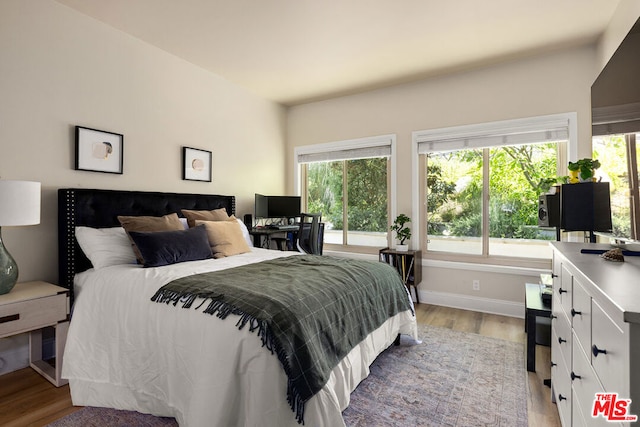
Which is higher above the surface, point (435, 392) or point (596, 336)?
point (596, 336)

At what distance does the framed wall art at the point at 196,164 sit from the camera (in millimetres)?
3564

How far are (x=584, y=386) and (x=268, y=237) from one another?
3617 mm

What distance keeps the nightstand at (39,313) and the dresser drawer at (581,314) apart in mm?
2796

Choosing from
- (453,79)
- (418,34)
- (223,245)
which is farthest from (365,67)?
(223,245)

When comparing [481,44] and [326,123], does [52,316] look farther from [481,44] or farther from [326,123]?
[481,44]

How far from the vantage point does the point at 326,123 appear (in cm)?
473

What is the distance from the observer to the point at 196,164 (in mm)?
3691

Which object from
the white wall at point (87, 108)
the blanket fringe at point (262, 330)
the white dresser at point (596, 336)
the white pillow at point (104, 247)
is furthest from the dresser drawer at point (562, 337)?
the white wall at point (87, 108)

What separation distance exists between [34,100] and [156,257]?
4.89ft

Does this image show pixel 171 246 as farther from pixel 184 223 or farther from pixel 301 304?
pixel 301 304

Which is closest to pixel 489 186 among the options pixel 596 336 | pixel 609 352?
pixel 596 336

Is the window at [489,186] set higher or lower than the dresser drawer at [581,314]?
higher

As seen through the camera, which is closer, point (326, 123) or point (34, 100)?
point (34, 100)

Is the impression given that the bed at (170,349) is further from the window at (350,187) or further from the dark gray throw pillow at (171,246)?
the window at (350,187)
